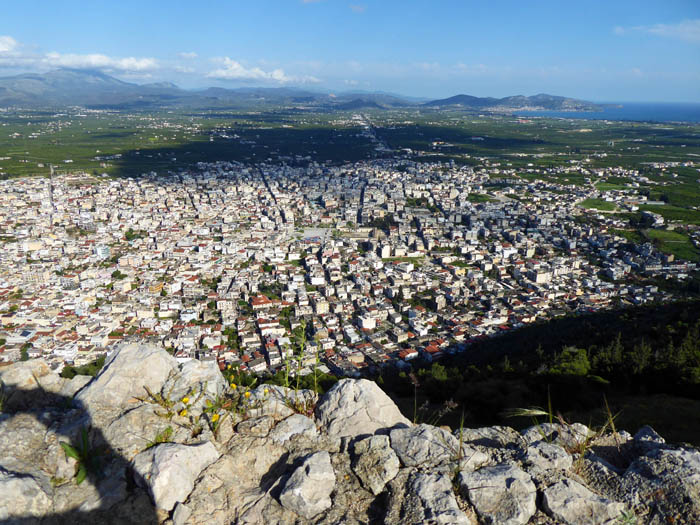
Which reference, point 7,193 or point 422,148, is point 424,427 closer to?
point 7,193

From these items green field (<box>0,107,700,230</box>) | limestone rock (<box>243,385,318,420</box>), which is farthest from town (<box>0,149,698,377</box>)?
green field (<box>0,107,700,230</box>)

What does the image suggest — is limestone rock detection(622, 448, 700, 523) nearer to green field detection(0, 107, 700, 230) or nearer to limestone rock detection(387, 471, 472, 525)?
limestone rock detection(387, 471, 472, 525)

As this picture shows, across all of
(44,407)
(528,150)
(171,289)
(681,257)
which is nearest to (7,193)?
(171,289)

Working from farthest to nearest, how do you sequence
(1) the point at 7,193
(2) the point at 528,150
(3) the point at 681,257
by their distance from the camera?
(2) the point at 528,150
(1) the point at 7,193
(3) the point at 681,257

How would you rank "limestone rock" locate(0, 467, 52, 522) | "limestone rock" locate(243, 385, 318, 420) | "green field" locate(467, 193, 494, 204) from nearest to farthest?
"limestone rock" locate(0, 467, 52, 522)
"limestone rock" locate(243, 385, 318, 420)
"green field" locate(467, 193, 494, 204)

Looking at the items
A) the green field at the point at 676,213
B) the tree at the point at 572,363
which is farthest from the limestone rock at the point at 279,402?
the green field at the point at 676,213

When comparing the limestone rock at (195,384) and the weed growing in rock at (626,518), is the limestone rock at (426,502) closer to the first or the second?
the weed growing in rock at (626,518)

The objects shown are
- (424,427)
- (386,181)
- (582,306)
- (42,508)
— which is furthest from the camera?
(386,181)
